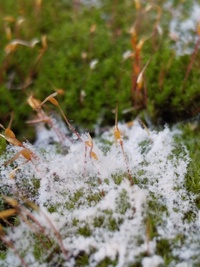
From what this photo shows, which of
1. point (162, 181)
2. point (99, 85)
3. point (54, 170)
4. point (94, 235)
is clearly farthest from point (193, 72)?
point (94, 235)

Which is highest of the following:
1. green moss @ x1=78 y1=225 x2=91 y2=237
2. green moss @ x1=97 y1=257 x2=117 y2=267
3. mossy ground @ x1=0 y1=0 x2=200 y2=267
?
mossy ground @ x1=0 y1=0 x2=200 y2=267

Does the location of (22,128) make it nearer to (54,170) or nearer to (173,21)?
(54,170)

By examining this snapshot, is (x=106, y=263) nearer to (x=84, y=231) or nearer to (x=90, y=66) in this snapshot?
(x=84, y=231)

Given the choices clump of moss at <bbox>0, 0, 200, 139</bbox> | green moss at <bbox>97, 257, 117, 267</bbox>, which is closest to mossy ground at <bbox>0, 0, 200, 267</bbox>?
clump of moss at <bbox>0, 0, 200, 139</bbox>

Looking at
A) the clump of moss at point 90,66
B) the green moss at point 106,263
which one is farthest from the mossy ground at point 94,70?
the green moss at point 106,263

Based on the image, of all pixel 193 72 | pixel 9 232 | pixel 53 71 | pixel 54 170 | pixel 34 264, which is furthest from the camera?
pixel 53 71

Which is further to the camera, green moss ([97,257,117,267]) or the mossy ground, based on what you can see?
the mossy ground

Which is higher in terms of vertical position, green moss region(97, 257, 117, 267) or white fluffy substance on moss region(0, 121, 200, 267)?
white fluffy substance on moss region(0, 121, 200, 267)

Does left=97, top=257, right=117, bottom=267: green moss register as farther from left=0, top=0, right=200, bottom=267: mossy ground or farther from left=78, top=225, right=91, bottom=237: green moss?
left=0, top=0, right=200, bottom=267: mossy ground
